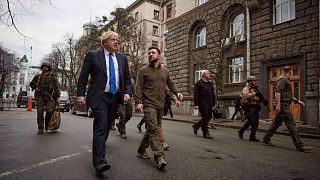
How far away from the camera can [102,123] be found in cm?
425

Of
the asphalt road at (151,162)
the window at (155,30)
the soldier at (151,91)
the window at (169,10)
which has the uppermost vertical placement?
the window at (169,10)

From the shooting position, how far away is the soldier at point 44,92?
333 inches

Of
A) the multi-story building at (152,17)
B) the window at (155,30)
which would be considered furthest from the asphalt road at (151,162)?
the window at (155,30)

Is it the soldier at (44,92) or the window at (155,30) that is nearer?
the soldier at (44,92)

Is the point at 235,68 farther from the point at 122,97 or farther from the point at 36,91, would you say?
the point at 122,97

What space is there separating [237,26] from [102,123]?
18.0m

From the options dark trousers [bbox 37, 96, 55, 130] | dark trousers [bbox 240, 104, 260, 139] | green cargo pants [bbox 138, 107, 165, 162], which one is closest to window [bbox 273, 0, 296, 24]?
dark trousers [bbox 240, 104, 260, 139]

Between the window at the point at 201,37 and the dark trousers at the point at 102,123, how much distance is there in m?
→ 20.1

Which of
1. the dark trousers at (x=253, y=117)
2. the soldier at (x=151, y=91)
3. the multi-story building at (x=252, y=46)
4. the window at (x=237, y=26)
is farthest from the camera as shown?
the window at (x=237, y=26)

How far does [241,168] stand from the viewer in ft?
15.5

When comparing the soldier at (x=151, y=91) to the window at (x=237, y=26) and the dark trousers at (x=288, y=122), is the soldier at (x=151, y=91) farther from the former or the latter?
the window at (x=237, y=26)

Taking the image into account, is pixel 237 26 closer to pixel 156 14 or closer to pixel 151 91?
pixel 151 91

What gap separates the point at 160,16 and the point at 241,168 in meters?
43.5

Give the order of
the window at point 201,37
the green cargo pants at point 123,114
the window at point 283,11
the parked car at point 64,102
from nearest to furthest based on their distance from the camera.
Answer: the green cargo pants at point 123,114 → the window at point 283,11 → the window at point 201,37 → the parked car at point 64,102
